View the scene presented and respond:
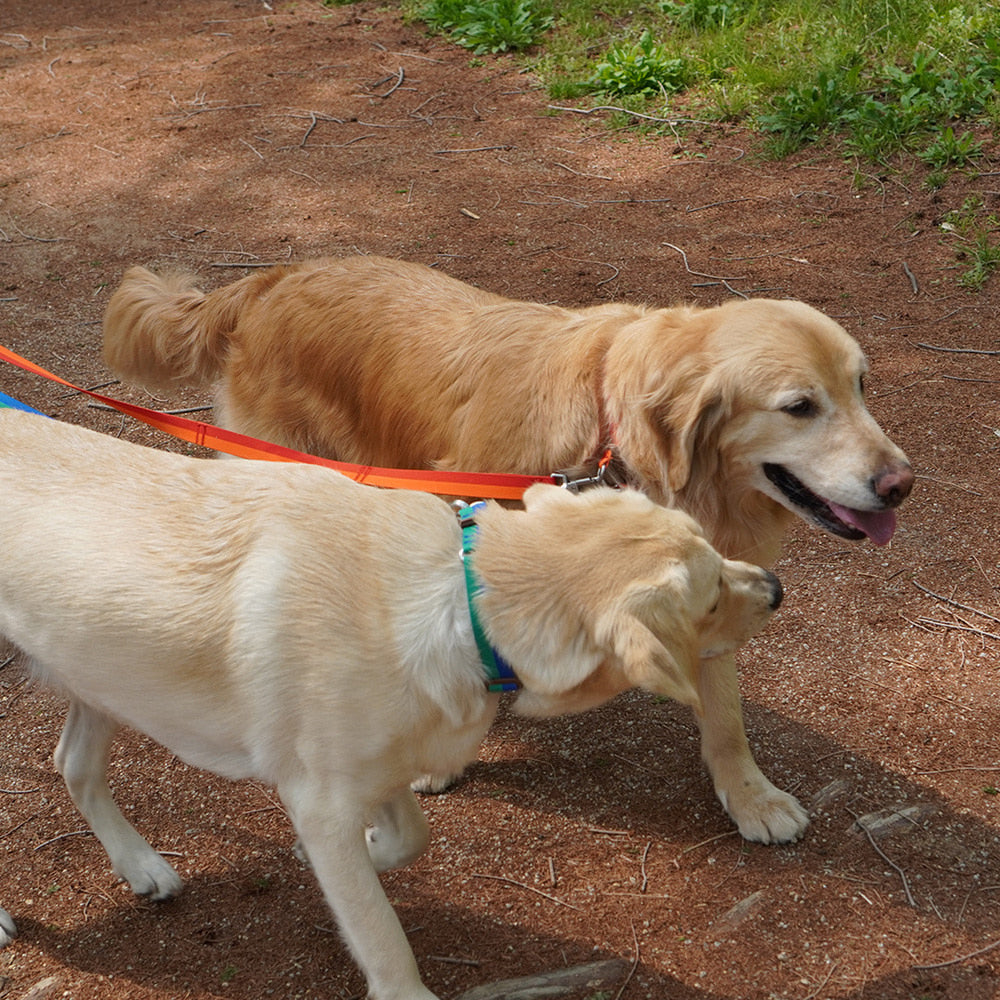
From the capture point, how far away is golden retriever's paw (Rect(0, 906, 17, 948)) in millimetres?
3039

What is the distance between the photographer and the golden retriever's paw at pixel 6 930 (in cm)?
304

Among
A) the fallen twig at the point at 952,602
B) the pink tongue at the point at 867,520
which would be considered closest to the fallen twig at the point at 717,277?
the fallen twig at the point at 952,602

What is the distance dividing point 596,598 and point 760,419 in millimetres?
1030

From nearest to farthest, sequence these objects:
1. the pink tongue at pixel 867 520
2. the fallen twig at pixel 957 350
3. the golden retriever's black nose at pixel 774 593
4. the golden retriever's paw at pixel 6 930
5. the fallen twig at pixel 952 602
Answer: the golden retriever's black nose at pixel 774 593 → the golden retriever's paw at pixel 6 930 → the pink tongue at pixel 867 520 → the fallen twig at pixel 952 602 → the fallen twig at pixel 957 350

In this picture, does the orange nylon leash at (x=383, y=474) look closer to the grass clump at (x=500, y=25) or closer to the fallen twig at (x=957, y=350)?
the fallen twig at (x=957, y=350)

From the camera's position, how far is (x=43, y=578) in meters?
2.57

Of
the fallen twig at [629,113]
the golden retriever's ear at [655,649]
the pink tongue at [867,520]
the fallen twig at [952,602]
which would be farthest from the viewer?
the fallen twig at [629,113]

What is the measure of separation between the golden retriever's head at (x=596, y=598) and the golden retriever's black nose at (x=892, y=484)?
0.75m

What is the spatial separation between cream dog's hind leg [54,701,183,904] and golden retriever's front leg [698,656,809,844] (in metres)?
1.64

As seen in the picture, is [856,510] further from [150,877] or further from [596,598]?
[150,877]

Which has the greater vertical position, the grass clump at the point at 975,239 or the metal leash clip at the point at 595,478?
the metal leash clip at the point at 595,478

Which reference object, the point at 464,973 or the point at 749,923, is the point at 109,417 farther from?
the point at 749,923

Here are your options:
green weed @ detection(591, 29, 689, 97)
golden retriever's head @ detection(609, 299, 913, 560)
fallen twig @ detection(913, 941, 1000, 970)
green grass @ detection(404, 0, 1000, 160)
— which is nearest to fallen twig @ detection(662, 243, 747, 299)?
green grass @ detection(404, 0, 1000, 160)

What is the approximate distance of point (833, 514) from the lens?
319cm
